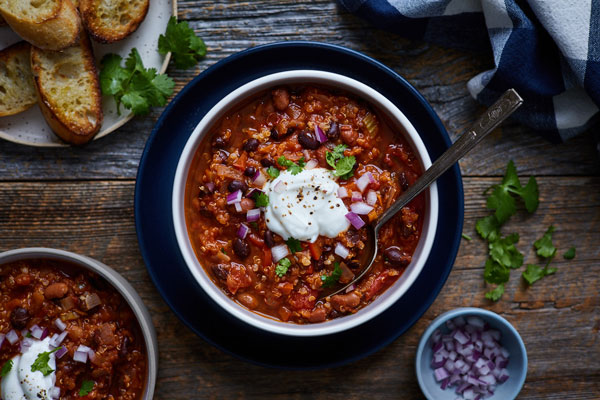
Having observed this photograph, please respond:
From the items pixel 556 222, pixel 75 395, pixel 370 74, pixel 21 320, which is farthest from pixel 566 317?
pixel 21 320

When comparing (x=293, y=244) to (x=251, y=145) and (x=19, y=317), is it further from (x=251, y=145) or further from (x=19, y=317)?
(x=19, y=317)

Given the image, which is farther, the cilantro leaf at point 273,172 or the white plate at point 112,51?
the white plate at point 112,51

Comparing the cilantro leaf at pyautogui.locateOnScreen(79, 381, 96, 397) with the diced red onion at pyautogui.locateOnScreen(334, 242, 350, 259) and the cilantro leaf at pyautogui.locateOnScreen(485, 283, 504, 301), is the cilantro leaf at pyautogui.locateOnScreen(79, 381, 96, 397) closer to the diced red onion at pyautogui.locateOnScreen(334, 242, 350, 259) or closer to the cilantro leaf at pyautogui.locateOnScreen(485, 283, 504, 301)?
the diced red onion at pyautogui.locateOnScreen(334, 242, 350, 259)

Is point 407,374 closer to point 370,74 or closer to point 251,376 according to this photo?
point 251,376

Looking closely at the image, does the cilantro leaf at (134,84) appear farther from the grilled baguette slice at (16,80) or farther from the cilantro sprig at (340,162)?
the cilantro sprig at (340,162)

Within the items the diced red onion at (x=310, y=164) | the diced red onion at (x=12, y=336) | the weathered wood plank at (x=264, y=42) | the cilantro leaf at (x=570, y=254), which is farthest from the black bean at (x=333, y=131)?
the diced red onion at (x=12, y=336)

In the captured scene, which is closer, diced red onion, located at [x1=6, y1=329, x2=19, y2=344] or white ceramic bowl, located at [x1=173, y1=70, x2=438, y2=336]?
white ceramic bowl, located at [x1=173, y1=70, x2=438, y2=336]

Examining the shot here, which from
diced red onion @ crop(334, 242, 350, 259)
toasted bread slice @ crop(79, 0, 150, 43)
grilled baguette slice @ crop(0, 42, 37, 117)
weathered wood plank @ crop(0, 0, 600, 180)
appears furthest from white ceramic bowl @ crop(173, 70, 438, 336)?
grilled baguette slice @ crop(0, 42, 37, 117)

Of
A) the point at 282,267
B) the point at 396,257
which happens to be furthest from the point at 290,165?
the point at 396,257
